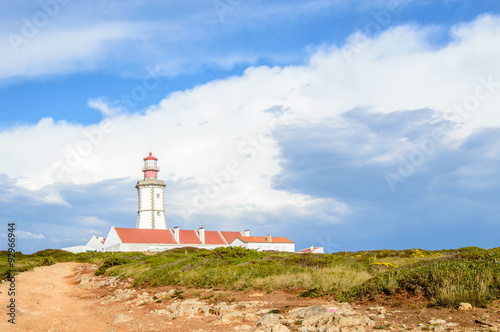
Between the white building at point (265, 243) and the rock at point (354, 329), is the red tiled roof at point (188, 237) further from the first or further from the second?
the rock at point (354, 329)

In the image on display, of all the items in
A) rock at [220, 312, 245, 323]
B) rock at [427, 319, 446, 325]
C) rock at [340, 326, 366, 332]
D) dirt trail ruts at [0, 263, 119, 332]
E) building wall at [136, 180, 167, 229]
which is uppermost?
building wall at [136, 180, 167, 229]

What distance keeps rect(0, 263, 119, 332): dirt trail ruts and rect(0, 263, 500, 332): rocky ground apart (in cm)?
3

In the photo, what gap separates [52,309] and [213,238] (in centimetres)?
5150

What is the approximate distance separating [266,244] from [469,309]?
58.6 m

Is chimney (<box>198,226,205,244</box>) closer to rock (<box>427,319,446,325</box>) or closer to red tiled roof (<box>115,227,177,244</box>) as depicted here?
red tiled roof (<box>115,227,177,244</box>)

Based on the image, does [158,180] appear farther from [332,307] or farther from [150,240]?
[332,307]

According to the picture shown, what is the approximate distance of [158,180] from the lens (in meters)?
64.9

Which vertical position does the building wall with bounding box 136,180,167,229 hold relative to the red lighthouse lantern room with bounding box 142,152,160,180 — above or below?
below

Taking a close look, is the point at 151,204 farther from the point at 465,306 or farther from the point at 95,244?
the point at 465,306

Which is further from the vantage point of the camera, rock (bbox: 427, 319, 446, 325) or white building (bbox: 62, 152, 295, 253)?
white building (bbox: 62, 152, 295, 253)

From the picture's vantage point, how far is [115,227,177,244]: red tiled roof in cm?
5847

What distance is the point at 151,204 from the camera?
64.7 metres

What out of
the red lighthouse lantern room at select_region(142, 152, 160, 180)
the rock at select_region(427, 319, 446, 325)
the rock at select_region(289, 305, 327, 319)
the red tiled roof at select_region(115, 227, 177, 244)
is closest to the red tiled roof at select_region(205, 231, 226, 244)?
the red tiled roof at select_region(115, 227, 177, 244)

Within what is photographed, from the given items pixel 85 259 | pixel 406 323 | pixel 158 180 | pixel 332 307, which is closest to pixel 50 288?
pixel 332 307
